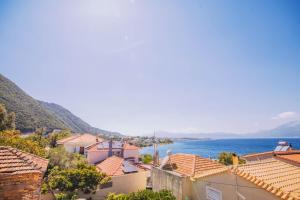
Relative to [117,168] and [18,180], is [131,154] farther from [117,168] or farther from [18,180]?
[18,180]

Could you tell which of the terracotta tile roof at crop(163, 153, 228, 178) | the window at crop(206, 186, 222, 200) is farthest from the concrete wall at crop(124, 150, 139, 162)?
the window at crop(206, 186, 222, 200)

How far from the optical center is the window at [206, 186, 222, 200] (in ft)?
44.4

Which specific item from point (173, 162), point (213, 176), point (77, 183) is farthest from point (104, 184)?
point (213, 176)

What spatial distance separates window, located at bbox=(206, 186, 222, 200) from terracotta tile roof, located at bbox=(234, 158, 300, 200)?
8.52 feet

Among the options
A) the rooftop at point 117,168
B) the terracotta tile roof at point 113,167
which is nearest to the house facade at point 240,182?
the rooftop at point 117,168

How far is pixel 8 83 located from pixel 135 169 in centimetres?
10875

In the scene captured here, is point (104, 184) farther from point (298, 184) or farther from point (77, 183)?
point (298, 184)

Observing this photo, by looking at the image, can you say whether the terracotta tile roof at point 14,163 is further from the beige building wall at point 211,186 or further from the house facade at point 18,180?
the beige building wall at point 211,186

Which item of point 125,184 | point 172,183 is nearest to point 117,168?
point 125,184

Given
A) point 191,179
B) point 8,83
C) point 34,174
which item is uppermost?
point 8,83

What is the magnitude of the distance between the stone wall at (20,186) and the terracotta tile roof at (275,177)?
34.2 ft

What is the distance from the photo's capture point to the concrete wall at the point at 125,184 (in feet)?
80.0

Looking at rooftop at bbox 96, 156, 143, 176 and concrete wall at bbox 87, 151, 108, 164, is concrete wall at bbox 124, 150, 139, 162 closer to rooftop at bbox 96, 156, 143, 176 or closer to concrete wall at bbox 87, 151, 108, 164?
concrete wall at bbox 87, 151, 108, 164

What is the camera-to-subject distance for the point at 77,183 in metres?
22.2
